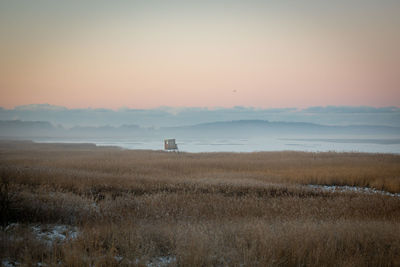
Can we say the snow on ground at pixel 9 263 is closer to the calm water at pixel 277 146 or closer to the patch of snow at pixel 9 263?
the patch of snow at pixel 9 263

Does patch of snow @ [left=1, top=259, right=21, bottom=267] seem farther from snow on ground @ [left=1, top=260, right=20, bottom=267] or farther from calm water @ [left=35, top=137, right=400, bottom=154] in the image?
calm water @ [left=35, top=137, right=400, bottom=154]

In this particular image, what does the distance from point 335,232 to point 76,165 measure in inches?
627

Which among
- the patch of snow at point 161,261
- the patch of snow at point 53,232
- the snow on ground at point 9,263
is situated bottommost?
the patch of snow at point 161,261

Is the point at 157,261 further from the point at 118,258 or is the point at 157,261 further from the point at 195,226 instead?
the point at 195,226

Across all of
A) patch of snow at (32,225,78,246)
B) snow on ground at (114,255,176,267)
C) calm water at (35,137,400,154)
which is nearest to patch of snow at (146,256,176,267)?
snow on ground at (114,255,176,267)

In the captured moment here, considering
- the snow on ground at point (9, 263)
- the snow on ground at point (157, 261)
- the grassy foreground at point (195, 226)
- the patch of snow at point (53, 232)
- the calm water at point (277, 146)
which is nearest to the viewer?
the snow on ground at point (9, 263)

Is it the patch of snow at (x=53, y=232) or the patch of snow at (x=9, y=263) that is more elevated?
the patch of snow at (x=9, y=263)

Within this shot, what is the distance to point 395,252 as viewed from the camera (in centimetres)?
483

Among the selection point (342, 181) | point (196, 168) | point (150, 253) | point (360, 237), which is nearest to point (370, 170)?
point (342, 181)

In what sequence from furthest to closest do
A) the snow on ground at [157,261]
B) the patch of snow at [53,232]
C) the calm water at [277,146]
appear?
the calm water at [277,146] → the patch of snow at [53,232] → the snow on ground at [157,261]

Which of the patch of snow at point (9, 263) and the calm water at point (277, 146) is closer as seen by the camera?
the patch of snow at point (9, 263)

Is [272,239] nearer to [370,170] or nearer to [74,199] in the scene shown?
[74,199]

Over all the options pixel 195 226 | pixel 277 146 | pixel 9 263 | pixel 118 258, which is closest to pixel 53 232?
pixel 9 263

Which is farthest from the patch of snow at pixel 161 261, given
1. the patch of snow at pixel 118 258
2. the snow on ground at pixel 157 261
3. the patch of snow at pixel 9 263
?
the patch of snow at pixel 9 263
